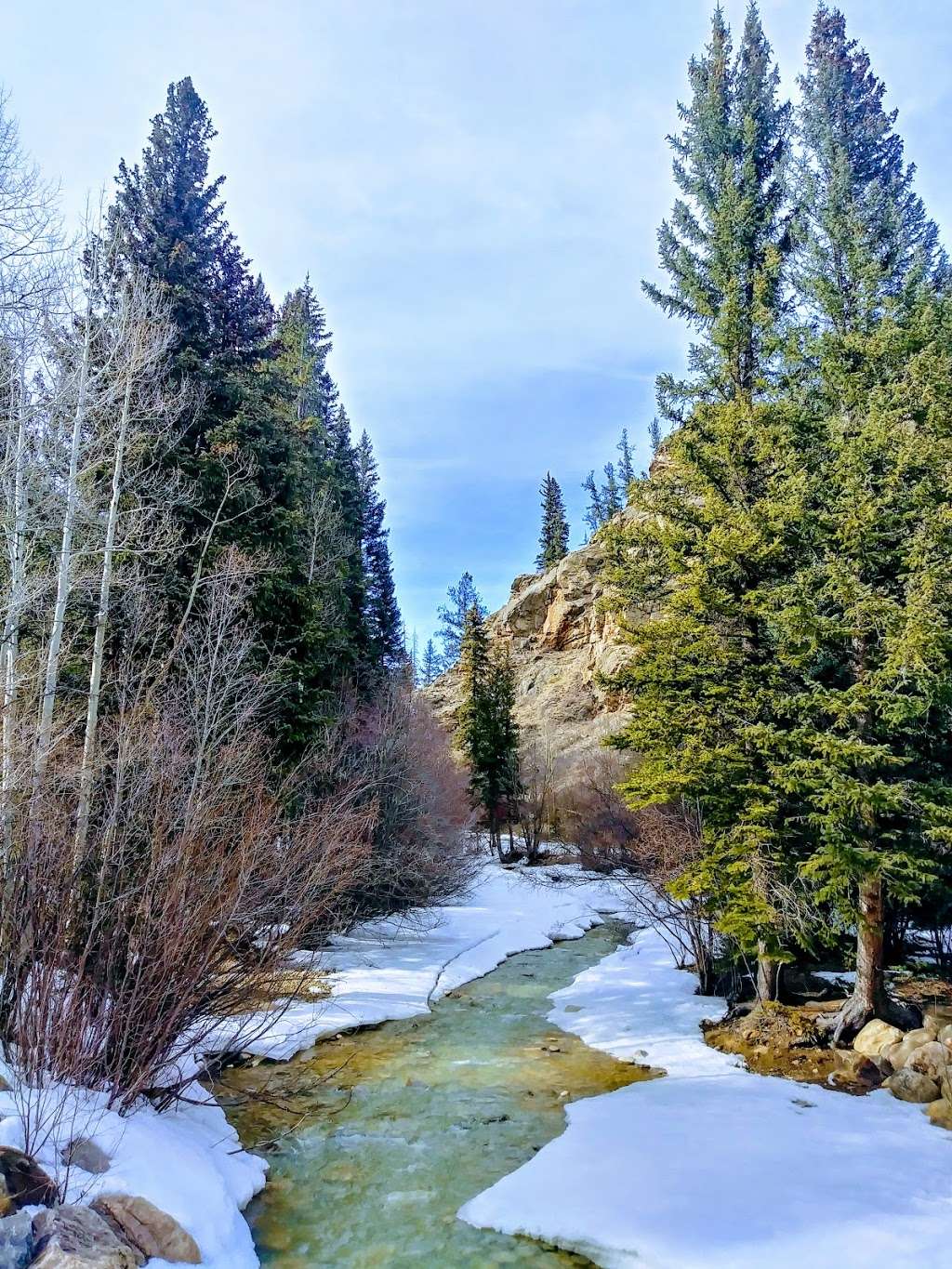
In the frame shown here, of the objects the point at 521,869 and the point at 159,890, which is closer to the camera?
the point at 159,890

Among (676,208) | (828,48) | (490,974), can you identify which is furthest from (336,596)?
(828,48)

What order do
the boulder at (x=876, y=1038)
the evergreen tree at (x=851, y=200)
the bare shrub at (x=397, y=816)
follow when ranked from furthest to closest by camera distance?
1. the bare shrub at (x=397, y=816)
2. the evergreen tree at (x=851, y=200)
3. the boulder at (x=876, y=1038)

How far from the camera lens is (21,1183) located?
175 inches

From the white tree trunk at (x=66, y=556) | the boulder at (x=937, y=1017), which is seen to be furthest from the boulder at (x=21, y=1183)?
the boulder at (x=937, y=1017)

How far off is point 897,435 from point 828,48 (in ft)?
52.8

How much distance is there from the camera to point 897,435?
934cm

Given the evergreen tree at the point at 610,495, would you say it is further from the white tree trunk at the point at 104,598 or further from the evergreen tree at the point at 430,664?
the white tree trunk at the point at 104,598

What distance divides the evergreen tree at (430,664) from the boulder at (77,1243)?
82.2 meters

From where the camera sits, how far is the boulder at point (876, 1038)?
8.50 m

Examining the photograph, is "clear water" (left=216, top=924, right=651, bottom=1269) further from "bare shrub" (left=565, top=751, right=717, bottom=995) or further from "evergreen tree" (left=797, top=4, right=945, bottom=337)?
"evergreen tree" (left=797, top=4, right=945, bottom=337)

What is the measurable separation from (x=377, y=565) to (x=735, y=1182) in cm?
2771

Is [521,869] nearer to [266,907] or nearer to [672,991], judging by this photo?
[672,991]

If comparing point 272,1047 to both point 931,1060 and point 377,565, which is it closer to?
point 931,1060

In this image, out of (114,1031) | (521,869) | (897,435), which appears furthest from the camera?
(521,869)
